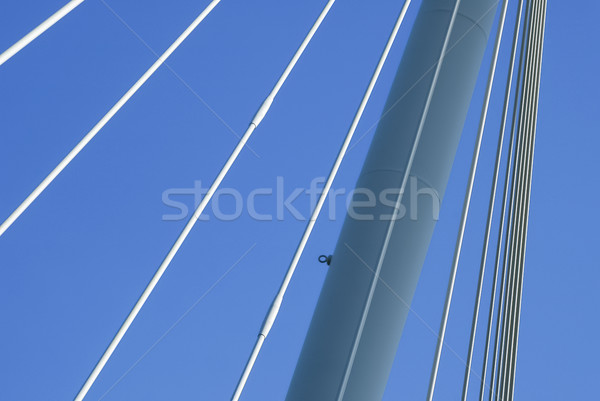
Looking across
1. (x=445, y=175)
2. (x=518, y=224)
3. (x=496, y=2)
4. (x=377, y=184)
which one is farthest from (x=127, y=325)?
(x=496, y=2)

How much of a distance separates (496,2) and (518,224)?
54.3 inches

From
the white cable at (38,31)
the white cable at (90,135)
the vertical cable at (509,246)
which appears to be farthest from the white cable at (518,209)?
the white cable at (38,31)

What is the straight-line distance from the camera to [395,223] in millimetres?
4469

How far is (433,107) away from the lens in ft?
15.9

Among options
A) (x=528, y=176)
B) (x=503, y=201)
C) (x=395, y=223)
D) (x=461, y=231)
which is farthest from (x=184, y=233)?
(x=528, y=176)

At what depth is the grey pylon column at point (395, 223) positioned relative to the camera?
4.19 m

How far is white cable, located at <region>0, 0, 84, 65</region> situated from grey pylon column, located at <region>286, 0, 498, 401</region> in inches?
68.8

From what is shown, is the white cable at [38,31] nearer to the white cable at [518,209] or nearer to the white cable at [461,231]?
the white cable at [461,231]

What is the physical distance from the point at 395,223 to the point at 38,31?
1.97 m

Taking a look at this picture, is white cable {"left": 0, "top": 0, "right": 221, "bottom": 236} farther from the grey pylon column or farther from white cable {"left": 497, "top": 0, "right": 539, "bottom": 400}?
white cable {"left": 497, "top": 0, "right": 539, "bottom": 400}

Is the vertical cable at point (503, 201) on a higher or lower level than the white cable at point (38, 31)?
higher

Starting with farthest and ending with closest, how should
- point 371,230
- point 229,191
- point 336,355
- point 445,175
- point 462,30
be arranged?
point 229,191 → point 462,30 → point 445,175 → point 371,230 → point 336,355

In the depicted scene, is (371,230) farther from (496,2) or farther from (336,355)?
(496,2)

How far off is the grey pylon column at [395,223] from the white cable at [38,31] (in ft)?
5.73
